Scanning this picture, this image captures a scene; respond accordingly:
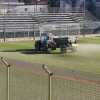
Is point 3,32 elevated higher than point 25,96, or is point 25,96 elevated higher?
point 25,96

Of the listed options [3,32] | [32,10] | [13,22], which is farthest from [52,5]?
[3,32]

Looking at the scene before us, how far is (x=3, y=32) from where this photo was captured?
2238 inches

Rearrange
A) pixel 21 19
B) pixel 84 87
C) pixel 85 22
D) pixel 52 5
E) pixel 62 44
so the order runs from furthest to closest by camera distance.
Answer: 1. pixel 52 5
2. pixel 85 22
3. pixel 21 19
4. pixel 62 44
5. pixel 84 87

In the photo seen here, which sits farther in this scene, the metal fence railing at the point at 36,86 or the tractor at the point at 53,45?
the tractor at the point at 53,45

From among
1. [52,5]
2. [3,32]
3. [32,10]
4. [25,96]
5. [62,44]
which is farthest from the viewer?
[52,5]

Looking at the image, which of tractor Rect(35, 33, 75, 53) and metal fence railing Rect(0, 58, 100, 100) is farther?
tractor Rect(35, 33, 75, 53)

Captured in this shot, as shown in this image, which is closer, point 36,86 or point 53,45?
point 36,86

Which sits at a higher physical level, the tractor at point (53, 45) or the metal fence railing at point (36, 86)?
the metal fence railing at point (36, 86)

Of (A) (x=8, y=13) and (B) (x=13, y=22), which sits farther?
(A) (x=8, y=13)

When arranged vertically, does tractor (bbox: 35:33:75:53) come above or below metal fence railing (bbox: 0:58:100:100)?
below

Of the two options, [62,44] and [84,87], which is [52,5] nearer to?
[62,44]

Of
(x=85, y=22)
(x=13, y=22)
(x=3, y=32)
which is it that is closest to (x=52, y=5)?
(x=85, y=22)

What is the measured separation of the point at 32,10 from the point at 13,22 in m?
11.7

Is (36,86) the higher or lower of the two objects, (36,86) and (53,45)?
the higher
